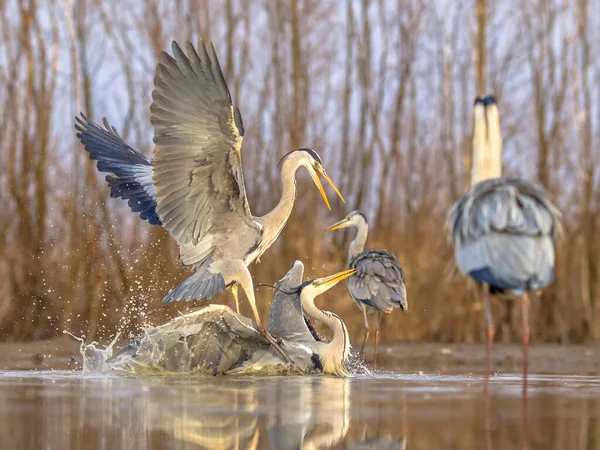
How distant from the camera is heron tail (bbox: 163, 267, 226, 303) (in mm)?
11148

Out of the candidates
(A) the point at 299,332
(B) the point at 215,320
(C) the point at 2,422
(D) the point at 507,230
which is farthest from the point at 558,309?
(C) the point at 2,422

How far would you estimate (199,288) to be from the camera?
37.0ft

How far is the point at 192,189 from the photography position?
1092 cm

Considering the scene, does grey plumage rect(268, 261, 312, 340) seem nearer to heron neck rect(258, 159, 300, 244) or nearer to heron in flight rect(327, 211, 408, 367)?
heron neck rect(258, 159, 300, 244)

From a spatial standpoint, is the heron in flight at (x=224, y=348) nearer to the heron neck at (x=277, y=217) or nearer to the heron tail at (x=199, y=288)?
the heron tail at (x=199, y=288)

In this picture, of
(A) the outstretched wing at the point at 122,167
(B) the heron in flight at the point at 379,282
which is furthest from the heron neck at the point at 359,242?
(A) the outstretched wing at the point at 122,167

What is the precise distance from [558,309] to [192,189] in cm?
775

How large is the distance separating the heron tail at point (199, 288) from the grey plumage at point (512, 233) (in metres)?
3.79

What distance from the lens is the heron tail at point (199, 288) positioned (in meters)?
11.1

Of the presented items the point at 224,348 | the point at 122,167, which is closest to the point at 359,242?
the point at 122,167

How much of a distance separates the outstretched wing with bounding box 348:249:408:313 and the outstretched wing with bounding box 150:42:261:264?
275cm

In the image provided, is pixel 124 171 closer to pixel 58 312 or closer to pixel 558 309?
pixel 58 312

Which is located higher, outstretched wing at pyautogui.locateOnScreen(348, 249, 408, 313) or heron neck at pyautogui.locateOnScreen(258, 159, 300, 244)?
heron neck at pyautogui.locateOnScreen(258, 159, 300, 244)

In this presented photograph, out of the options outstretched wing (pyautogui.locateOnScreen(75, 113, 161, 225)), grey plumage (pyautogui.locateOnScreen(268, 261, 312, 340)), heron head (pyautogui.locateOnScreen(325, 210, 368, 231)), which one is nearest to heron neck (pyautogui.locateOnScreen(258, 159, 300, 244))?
grey plumage (pyautogui.locateOnScreen(268, 261, 312, 340))
